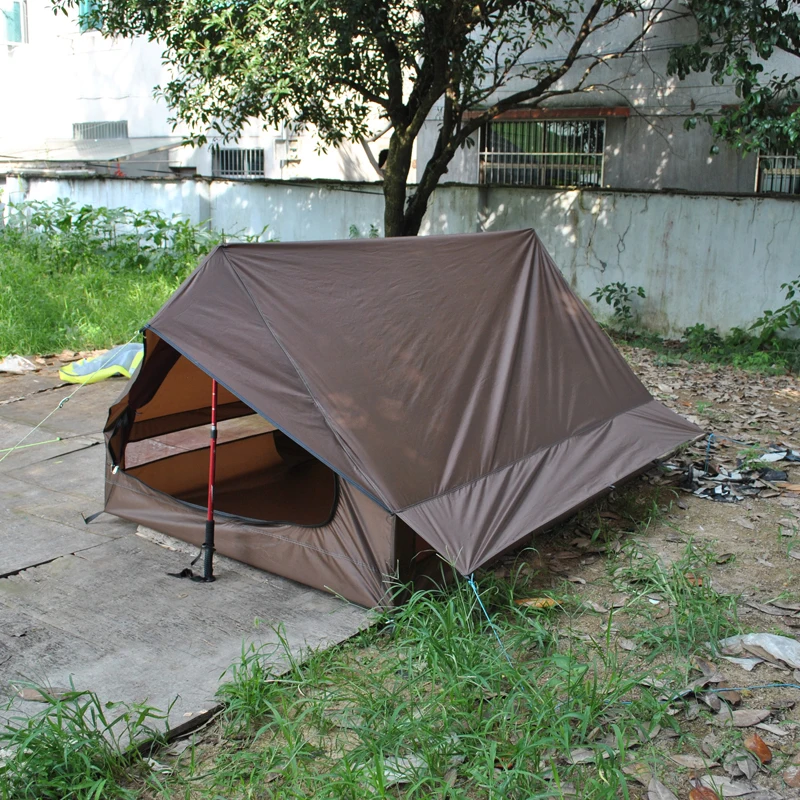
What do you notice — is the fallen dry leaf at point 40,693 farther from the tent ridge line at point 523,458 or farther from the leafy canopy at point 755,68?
the leafy canopy at point 755,68

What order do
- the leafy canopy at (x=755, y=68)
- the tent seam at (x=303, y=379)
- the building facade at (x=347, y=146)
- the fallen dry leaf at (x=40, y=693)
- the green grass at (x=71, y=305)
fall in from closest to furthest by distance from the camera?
the fallen dry leaf at (x=40, y=693) < the tent seam at (x=303, y=379) < the leafy canopy at (x=755, y=68) < the green grass at (x=71, y=305) < the building facade at (x=347, y=146)

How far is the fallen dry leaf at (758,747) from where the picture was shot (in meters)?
3.13

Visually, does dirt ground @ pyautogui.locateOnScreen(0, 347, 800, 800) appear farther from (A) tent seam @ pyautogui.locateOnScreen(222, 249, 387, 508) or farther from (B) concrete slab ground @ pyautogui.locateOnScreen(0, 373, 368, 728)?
(B) concrete slab ground @ pyautogui.locateOnScreen(0, 373, 368, 728)

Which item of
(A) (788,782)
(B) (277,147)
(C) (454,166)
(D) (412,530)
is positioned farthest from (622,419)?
(B) (277,147)

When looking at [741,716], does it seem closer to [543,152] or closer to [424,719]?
[424,719]

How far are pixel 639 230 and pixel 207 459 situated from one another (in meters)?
5.98

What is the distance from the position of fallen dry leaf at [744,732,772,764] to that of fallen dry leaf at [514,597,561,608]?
42.8 inches

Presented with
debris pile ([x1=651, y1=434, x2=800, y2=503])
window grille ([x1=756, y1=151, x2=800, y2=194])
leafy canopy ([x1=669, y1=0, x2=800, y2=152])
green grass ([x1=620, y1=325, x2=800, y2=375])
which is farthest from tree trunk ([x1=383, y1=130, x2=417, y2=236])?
debris pile ([x1=651, y1=434, x2=800, y2=503])

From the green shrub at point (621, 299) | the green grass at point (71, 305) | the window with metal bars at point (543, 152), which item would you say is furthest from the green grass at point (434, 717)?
the window with metal bars at point (543, 152)

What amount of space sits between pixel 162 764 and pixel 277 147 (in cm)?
1397

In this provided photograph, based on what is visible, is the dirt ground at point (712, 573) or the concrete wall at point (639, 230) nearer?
the dirt ground at point (712, 573)

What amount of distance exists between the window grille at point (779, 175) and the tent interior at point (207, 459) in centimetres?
697

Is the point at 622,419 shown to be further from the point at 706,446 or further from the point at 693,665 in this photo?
the point at 693,665

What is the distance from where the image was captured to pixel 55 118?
18.8 m
